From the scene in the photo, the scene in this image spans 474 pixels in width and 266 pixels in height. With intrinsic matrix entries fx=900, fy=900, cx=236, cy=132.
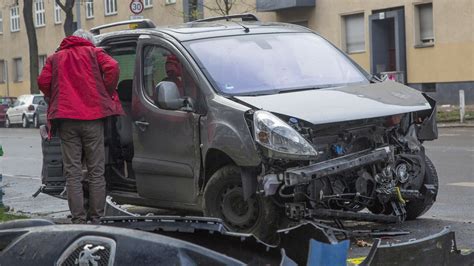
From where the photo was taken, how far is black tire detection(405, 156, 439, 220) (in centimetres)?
806

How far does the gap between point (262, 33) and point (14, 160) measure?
11560 millimetres

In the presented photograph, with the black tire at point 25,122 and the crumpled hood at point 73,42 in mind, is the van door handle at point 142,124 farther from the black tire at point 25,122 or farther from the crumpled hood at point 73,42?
the black tire at point 25,122

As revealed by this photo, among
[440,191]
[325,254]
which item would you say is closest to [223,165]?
[325,254]

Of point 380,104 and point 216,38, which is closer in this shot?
point 380,104

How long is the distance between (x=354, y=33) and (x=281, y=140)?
95.8 feet

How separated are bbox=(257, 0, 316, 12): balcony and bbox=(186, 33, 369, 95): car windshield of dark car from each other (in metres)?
28.1

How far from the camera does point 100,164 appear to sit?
7.92 meters

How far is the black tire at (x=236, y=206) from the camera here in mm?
6891

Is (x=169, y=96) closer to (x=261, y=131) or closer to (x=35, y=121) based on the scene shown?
(x=261, y=131)

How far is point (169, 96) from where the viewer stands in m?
7.69

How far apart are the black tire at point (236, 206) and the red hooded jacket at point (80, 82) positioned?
1.20 metres

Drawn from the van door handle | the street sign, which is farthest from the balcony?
the van door handle

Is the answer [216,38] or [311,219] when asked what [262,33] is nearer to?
[216,38]

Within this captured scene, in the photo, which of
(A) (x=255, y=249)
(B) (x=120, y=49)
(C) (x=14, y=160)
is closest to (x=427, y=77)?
(C) (x=14, y=160)
